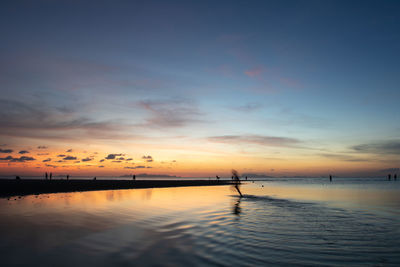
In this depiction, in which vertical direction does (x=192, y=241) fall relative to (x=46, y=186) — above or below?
below

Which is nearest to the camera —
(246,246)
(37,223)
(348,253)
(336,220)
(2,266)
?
(2,266)

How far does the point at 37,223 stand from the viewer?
17594 mm

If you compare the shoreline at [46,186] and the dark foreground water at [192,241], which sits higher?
the shoreline at [46,186]

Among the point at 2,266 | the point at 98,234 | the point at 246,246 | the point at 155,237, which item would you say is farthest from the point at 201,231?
the point at 2,266

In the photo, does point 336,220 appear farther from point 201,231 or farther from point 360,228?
point 201,231

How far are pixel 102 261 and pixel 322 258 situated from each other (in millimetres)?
9105

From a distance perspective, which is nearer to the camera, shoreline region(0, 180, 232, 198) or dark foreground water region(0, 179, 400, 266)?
dark foreground water region(0, 179, 400, 266)

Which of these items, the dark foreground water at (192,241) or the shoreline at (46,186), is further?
the shoreline at (46,186)

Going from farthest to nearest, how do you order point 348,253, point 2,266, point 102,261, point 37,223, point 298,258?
point 37,223
point 348,253
point 298,258
point 102,261
point 2,266

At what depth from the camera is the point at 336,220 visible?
2120 cm

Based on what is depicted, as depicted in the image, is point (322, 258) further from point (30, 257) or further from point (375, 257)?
point (30, 257)

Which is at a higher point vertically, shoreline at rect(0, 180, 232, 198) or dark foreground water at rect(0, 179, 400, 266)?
shoreline at rect(0, 180, 232, 198)

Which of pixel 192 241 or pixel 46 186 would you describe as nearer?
pixel 192 241

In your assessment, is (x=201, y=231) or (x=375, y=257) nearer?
(x=375, y=257)
